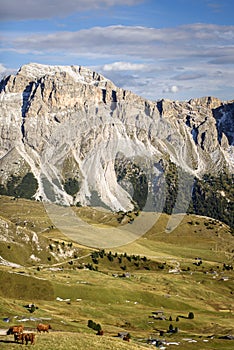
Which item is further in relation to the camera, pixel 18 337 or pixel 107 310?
pixel 107 310

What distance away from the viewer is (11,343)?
54.1 m

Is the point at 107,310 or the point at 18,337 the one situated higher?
the point at 18,337

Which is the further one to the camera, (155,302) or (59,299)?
(155,302)

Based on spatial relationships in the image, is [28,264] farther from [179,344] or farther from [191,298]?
[179,344]

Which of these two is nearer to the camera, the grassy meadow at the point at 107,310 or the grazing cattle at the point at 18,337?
the grazing cattle at the point at 18,337

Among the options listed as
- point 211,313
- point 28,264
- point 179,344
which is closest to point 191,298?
point 211,313

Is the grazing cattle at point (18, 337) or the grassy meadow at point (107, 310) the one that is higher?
the grazing cattle at point (18, 337)

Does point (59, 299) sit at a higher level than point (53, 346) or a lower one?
lower

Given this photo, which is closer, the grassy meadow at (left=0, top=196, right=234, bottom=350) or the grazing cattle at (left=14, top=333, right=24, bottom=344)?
the grazing cattle at (left=14, top=333, right=24, bottom=344)

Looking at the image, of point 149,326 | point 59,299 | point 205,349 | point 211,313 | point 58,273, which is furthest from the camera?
point 58,273

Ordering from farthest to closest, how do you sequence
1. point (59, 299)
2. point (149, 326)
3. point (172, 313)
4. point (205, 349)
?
point (172, 313) < point (59, 299) < point (149, 326) < point (205, 349)

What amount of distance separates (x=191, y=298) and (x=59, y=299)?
66.0 m

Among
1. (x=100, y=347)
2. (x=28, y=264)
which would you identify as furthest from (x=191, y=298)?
(x=100, y=347)

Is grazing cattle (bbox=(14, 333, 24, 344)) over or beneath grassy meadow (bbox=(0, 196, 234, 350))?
over
